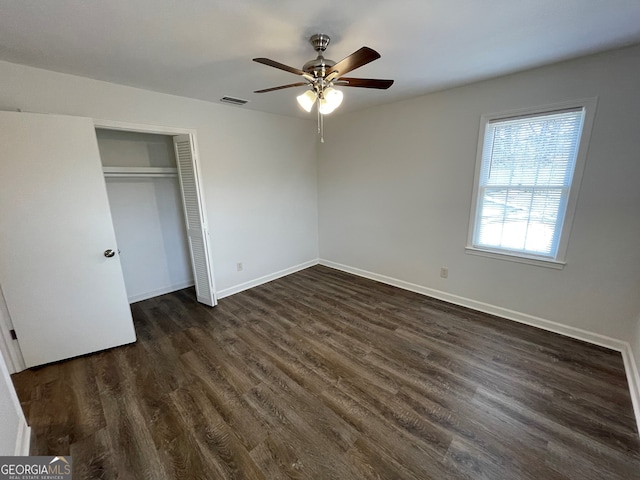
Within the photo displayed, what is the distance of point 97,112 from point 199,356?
2.50 metres

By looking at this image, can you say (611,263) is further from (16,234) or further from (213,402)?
(16,234)

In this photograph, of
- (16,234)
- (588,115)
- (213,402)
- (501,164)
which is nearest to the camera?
(213,402)

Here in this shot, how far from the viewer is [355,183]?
4.09 metres

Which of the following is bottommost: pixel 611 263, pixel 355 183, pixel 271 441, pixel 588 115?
pixel 271 441

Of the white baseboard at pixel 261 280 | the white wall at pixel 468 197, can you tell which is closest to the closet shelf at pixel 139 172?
the white baseboard at pixel 261 280

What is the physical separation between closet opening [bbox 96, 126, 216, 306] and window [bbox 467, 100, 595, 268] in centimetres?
330

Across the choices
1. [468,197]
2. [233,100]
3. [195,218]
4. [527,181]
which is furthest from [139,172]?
[527,181]

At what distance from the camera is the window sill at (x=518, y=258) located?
101 inches

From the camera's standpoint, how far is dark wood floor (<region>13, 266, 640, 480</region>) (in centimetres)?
148

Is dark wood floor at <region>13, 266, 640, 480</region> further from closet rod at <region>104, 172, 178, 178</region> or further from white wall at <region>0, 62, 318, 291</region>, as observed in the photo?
closet rod at <region>104, 172, 178, 178</region>

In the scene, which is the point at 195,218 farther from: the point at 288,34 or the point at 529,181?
the point at 529,181

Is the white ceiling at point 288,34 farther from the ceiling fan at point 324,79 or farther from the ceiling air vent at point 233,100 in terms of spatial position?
the ceiling air vent at point 233,100

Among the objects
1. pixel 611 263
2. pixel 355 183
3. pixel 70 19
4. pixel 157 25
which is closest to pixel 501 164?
pixel 611 263

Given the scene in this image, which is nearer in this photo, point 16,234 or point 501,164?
point 16,234
